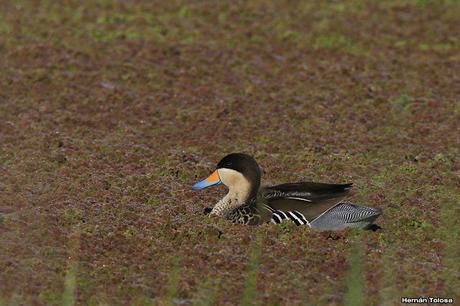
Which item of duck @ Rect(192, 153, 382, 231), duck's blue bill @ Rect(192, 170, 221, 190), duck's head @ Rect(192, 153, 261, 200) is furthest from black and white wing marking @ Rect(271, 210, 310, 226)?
duck's blue bill @ Rect(192, 170, 221, 190)

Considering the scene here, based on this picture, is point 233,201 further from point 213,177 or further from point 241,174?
point 213,177

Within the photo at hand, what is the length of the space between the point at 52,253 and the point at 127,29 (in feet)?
29.4

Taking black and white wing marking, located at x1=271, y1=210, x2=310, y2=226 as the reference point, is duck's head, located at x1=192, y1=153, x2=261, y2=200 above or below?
above

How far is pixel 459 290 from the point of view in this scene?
9062mm

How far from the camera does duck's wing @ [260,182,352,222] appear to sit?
10219mm

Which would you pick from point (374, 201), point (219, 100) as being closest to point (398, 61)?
point (219, 100)

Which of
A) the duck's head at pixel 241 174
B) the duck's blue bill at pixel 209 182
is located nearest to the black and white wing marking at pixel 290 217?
the duck's head at pixel 241 174

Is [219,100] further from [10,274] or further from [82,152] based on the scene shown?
[10,274]

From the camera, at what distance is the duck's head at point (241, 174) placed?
1074cm

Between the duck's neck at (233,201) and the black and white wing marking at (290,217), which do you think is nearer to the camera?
the black and white wing marking at (290,217)

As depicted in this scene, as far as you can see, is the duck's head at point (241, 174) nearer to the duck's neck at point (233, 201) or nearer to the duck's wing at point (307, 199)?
the duck's neck at point (233, 201)

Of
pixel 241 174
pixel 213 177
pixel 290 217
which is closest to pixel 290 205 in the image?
pixel 290 217

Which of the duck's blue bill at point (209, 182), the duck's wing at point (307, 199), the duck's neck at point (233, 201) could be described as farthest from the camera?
the duck's blue bill at point (209, 182)

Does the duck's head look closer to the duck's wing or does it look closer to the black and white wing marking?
the duck's wing
